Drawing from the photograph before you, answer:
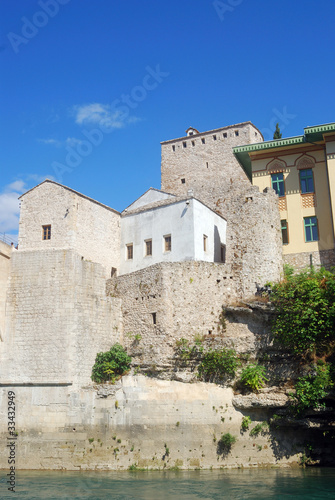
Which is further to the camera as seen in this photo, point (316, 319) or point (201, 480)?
point (316, 319)

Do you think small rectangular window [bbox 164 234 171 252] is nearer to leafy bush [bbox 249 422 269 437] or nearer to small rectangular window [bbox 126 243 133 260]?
small rectangular window [bbox 126 243 133 260]

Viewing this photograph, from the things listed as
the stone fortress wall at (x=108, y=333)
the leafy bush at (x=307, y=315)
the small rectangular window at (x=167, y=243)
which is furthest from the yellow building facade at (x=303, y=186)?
the small rectangular window at (x=167, y=243)

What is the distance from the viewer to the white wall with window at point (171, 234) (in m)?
31.0

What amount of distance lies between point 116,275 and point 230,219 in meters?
7.79

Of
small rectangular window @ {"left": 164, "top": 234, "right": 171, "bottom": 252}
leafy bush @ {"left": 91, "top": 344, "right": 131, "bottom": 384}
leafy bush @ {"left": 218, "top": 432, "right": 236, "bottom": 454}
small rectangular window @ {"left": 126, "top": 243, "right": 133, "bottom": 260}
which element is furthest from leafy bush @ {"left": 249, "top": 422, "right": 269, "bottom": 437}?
small rectangular window @ {"left": 126, "top": 243, "right": 133, "bottom": 260}

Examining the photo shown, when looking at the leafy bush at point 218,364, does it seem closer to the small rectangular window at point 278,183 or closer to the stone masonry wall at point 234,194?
the stone masonry wall at point 234,194

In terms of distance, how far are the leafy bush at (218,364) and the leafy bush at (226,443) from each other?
9.34 ft

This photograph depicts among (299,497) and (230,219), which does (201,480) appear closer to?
(299,497)

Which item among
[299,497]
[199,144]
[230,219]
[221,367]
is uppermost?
[199,144]

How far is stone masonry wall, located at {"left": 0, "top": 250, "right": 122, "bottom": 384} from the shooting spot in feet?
87.9

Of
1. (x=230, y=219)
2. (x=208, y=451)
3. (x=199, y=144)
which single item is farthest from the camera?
(x=199, y=144)

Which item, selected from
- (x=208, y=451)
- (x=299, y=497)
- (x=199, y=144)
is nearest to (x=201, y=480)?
(x=208, y=451)

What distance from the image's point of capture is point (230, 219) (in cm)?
3083

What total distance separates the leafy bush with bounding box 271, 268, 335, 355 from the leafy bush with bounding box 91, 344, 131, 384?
7.71m
